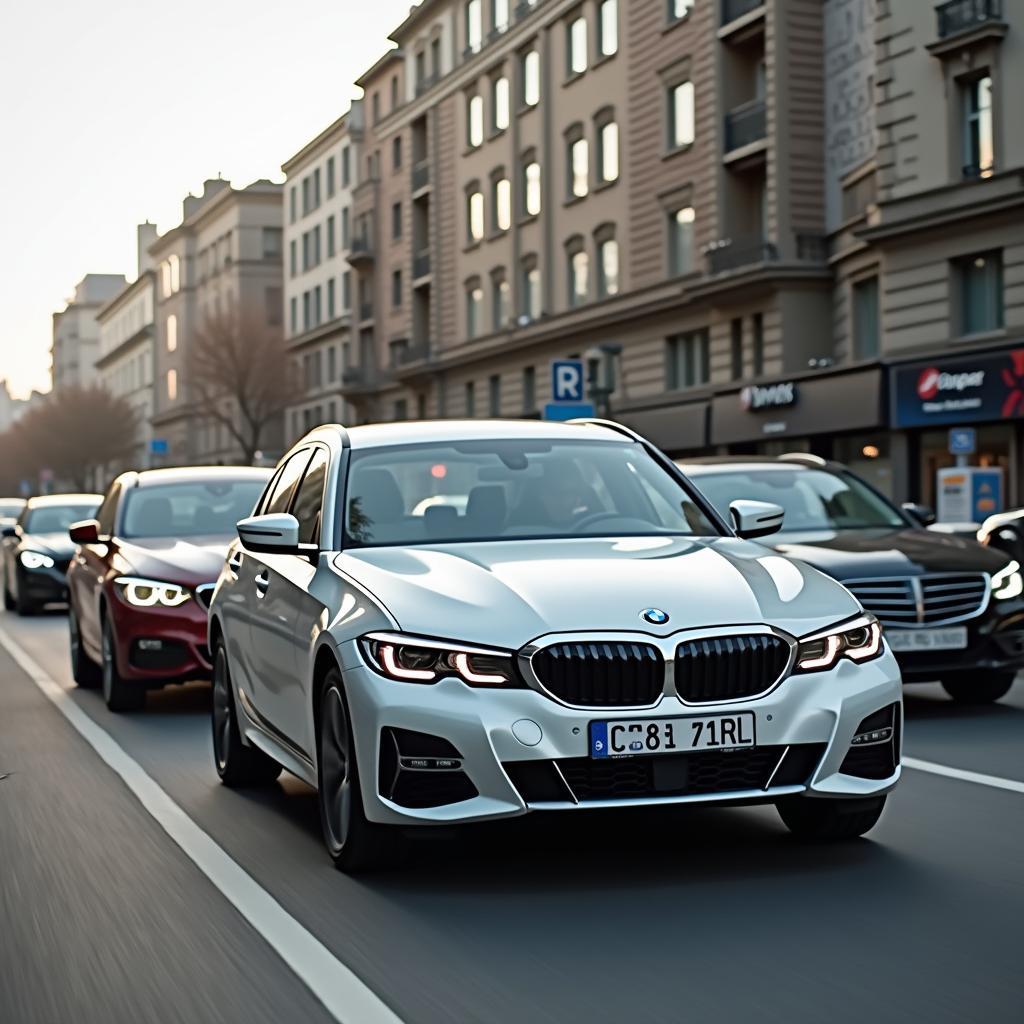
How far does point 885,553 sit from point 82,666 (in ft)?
19.5

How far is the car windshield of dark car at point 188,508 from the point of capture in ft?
44.7

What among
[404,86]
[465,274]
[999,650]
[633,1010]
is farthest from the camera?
[404,86]

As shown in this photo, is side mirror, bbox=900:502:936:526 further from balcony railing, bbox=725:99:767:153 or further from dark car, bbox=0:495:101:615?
balcony railing, bbox=725:99:767:153

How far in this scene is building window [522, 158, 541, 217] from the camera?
5400 cm

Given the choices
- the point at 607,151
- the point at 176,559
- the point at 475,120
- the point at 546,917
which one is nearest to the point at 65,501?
the point at 176,559

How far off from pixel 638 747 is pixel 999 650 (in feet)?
19.6

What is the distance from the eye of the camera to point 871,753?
6.27m

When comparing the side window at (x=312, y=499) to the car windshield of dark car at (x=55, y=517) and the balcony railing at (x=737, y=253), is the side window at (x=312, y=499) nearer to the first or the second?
the car windshield of dark car at (x=55, y=517)

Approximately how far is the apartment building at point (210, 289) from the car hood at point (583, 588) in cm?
7654

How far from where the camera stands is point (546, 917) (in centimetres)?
561

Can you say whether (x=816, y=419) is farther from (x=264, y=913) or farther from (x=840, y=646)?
(x=264, y=913)

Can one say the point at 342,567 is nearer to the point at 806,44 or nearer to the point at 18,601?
the point at 18,601

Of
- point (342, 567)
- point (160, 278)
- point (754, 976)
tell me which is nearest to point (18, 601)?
point (342, 567)

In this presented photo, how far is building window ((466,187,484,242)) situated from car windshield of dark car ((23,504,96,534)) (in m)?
34.2
